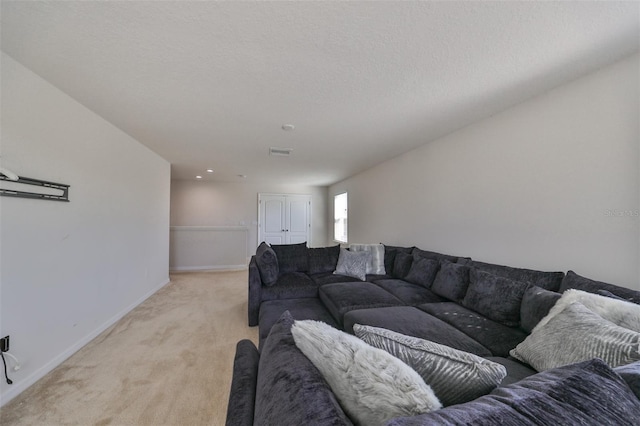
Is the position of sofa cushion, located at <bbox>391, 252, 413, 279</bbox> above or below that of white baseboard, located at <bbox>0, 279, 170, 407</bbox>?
above

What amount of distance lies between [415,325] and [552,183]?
5.40 ft

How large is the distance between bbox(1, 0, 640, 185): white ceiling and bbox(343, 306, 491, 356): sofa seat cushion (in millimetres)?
1811

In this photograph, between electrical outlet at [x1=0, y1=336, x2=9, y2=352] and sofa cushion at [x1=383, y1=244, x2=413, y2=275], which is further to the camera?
sofa cushion at [x1=383, y1=244, x2=413, y2=275]

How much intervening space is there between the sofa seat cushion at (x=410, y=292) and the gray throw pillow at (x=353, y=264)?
1.17 feet

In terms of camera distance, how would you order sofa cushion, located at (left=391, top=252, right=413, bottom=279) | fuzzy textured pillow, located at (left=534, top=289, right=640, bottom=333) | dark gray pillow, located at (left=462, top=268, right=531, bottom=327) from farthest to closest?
sofa cushion, located at (left=391, top=252, right=413, bottom=279) < dark gray pillow, located at (left=462, top=268, right=531, bottom=327) < fuzzy textured pillow, located at (left=534, top=289, right=640, bottom=333)

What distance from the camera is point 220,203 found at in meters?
6.77

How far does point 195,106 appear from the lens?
2.27 metres

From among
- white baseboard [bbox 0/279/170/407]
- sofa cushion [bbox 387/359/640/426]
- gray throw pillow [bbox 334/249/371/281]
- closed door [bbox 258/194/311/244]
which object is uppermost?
closed door [bbox 258/194/311/244]

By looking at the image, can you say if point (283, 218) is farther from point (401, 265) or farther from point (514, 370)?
point (514, 370)

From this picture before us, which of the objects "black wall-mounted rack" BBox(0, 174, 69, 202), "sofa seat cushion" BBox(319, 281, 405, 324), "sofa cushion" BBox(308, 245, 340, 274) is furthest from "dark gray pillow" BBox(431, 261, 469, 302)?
"black wall-mounted rack" BBox(0, 174, 69, 202)

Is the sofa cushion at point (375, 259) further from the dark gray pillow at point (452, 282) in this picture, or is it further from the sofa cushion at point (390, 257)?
the dark gray pillow at point (452, 282)

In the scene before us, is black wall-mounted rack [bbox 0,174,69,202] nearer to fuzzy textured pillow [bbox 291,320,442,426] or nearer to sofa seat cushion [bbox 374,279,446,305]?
fuzzy textured pillow [bbox 291,320,442,426]

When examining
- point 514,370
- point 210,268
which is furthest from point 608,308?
point 210,268

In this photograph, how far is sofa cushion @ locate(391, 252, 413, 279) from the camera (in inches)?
124
